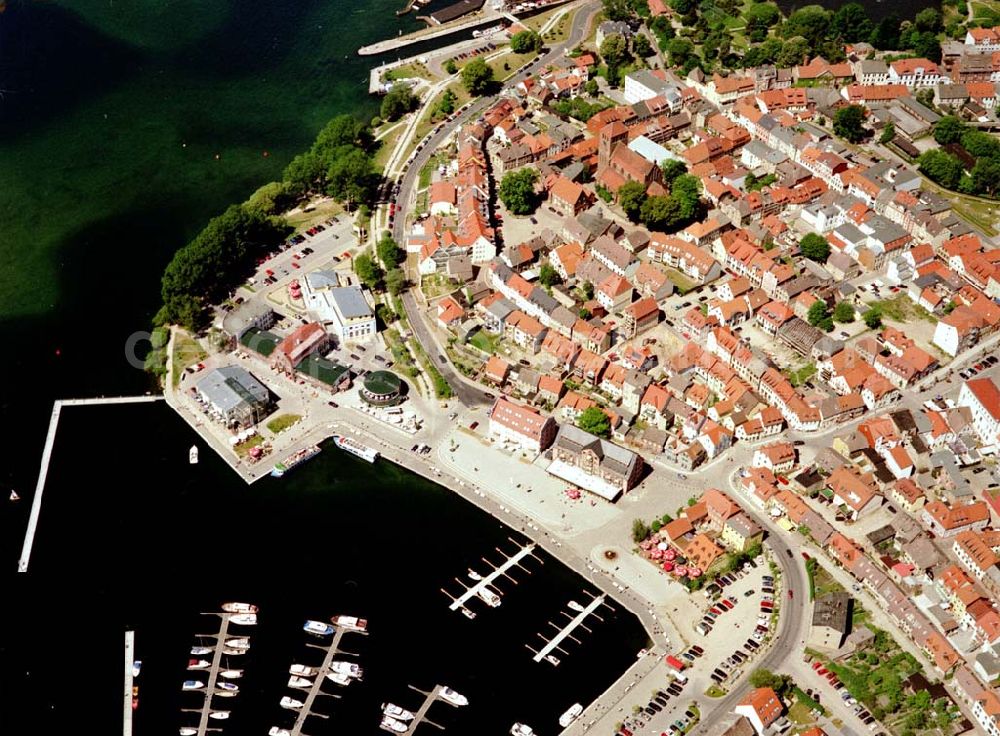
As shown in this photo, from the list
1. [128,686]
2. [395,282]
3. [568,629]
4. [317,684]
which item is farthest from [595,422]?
[128,686]

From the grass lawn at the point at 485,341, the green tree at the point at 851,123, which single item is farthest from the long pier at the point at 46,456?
the green tree at the point at 851,123

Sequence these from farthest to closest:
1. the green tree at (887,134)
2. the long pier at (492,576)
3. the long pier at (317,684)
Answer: the green tree at (887,134) < the long pier at (492,576) < the long pier at (317,684)

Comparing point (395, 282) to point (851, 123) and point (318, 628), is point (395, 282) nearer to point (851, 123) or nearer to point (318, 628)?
point (318, 628)

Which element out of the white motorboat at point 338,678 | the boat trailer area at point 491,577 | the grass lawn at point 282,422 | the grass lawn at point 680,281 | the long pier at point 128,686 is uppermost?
the grass lawn at point 680,281

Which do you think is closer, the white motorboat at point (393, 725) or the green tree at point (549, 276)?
the white motorboat at point (393, 725)

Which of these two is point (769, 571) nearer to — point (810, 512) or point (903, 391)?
point (810, 512)

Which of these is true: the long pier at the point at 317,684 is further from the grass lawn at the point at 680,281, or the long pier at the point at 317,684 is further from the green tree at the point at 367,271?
the grass lawn at the point at 680,281
